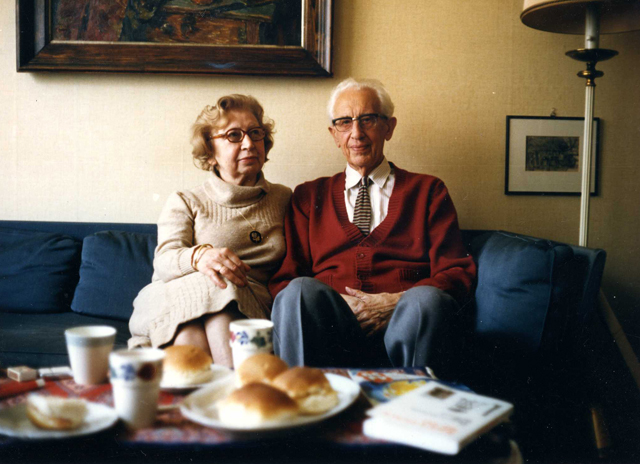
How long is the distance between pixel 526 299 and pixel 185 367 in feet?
3.16

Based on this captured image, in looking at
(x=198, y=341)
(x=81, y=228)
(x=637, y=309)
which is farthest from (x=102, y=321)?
(x=637, y=309)

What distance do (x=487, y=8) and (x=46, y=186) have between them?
6.54 ft

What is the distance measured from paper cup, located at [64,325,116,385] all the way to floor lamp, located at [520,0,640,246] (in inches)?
69.5

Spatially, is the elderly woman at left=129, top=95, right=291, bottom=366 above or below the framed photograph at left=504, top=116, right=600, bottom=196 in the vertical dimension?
below

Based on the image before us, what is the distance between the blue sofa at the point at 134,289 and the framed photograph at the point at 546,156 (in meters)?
0.41

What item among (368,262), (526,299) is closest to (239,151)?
(368,262)

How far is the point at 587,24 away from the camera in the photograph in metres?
1.99

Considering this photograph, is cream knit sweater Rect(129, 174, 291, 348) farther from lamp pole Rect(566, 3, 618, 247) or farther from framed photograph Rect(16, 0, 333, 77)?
lamp pole Rect(566, 3, 618, 247)

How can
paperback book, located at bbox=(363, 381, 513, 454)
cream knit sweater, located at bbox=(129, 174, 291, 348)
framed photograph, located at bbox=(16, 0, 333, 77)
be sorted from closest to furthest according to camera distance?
paperback book, located at bbox=(363, 381, 513, 454)
cream knit sweater, located at bbox=(129, 174, 291, 348)
framed photograph, located at bbox=(16, 0, 333, 77)

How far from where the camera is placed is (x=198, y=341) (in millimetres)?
1538

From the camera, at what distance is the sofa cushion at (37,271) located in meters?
2.00

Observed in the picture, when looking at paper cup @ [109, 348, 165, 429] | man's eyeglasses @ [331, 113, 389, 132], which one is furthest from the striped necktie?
paper cup @ [109, 348, 165, 429]

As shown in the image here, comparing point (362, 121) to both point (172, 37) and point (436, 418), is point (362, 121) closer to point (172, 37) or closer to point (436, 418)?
point (172, 37)

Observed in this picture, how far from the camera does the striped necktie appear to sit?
1939 mm
